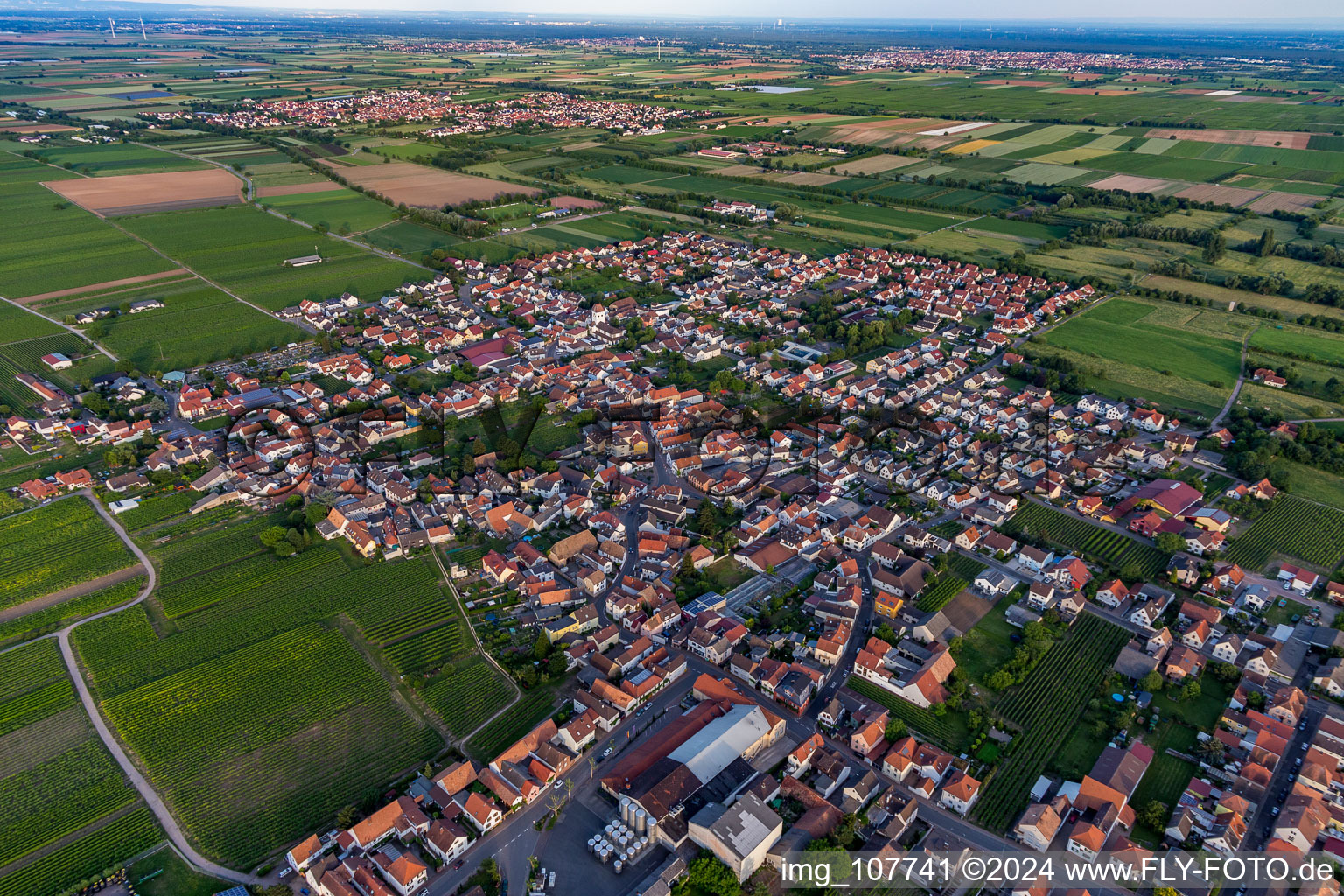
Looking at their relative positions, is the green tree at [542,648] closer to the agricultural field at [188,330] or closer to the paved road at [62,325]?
the agricultural field at [188,330]

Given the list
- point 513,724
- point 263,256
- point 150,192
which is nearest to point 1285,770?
point 513,724

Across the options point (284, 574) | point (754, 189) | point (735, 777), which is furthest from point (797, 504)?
point (754, 189)

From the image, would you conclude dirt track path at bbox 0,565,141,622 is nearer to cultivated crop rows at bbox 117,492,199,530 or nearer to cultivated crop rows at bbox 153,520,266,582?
cultivated crop rows at bbox 153,520,266,582

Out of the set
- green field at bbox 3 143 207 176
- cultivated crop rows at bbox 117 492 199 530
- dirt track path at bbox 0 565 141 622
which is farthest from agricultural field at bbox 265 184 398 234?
dirt track path at bbox 0 565 141 622

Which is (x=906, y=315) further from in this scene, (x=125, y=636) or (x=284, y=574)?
(x=125, y=636)

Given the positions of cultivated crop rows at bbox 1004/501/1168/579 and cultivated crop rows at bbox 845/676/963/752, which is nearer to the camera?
cultivated crop rows at bbox 845/676/963/752

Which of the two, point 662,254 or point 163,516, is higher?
point 662,254
